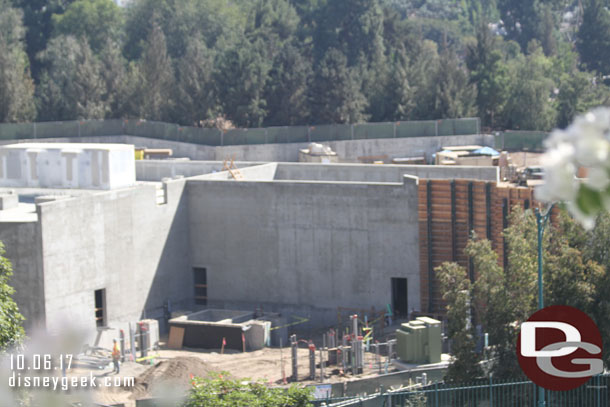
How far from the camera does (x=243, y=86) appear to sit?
64812 millimetres

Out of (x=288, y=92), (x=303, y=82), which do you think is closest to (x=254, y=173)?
(x=288, y=92)

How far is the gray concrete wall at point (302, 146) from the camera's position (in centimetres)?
5541

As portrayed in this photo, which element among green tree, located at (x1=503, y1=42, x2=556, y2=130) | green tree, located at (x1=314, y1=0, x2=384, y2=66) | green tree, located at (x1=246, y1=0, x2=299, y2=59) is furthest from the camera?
green tree, located at (x1=314, y1=0, x2=384, y2=66)

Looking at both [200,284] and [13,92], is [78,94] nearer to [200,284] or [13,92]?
[13,92]

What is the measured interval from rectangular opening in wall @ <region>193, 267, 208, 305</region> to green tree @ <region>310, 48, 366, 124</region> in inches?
1027

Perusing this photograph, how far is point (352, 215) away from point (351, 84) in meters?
28.7

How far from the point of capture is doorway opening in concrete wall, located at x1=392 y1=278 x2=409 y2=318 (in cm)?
3681

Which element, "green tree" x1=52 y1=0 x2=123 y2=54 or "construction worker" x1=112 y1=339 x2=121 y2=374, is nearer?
"construction worker" x1=112 y1=339 x2=121 y2=374

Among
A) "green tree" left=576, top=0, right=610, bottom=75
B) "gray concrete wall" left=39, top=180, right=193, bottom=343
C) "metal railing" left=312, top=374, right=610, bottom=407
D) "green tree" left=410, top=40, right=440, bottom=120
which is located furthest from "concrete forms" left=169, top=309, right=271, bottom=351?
"green tree" left=576, top=0, right=610, bottom=75

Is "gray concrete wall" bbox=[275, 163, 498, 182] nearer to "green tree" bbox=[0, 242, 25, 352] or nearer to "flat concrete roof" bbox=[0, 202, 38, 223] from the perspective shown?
"flat concrete roof" bbox=[0, 202, 38, 223]

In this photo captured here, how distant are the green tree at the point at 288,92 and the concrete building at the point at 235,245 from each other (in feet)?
83.3

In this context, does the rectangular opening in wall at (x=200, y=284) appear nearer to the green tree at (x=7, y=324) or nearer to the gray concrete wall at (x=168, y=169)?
the gray concrete wall at (x=168, y=169)

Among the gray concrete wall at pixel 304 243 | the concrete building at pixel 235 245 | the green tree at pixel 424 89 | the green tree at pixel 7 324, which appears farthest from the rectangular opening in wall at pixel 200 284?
the green tree at pixel 424 89

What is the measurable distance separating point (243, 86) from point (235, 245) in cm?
2773
